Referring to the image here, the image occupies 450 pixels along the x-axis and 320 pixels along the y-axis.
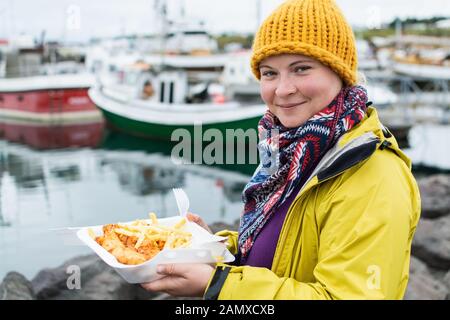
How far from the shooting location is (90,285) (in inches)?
233

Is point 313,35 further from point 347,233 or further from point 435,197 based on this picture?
point 435,197

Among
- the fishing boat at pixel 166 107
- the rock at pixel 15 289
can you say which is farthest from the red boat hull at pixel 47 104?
the rock at pixel 15 289

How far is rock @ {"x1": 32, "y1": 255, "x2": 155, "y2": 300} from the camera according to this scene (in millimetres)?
5758

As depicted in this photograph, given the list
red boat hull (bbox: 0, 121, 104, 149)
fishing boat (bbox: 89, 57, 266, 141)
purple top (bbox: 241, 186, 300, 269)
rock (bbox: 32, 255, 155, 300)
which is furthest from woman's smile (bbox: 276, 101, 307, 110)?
red boat hull (bbox: 0, 121, 104, 149)

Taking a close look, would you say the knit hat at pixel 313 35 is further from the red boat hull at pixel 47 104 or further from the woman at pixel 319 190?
the red boat hull at pixel 47 104

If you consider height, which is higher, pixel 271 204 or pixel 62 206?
pixel 271 204

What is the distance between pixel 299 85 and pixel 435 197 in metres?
9.99

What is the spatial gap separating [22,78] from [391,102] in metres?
19.8

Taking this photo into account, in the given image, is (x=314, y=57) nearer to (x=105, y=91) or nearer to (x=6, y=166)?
(x=6, y=166)

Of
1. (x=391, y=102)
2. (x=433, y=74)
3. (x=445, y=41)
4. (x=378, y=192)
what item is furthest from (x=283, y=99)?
(x=445, y=41)

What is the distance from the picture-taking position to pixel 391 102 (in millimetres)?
21500

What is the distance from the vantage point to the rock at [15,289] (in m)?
5.46

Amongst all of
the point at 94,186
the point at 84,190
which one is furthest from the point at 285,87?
the point at 94,186

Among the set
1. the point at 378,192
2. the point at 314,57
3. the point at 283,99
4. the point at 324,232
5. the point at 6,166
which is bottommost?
the point at 6,166
